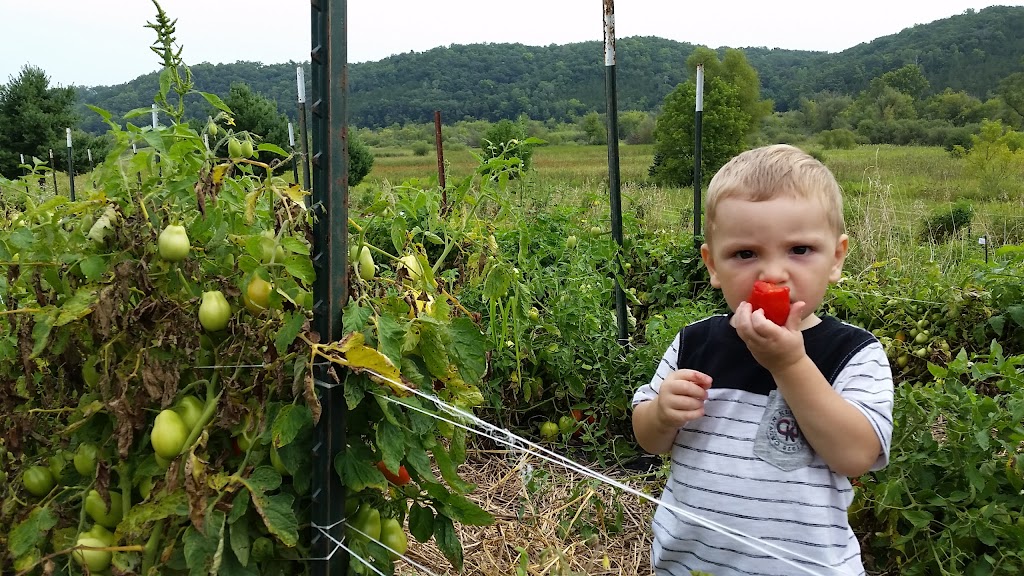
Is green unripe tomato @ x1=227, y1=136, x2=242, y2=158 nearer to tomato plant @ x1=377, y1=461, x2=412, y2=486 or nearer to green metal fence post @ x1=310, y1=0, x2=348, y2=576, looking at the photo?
green metal fence post @ x1=310, y1=0, x2=348, y2=576

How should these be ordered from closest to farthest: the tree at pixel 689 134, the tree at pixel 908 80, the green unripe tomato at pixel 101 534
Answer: the green unripe tomato at pixel 101 534 < the tree at pixel 689 134 < the tree at pixel 908 80

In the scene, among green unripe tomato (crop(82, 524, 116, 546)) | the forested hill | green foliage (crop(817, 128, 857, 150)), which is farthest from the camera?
green foliage (crop(817, 128, 857, 150))

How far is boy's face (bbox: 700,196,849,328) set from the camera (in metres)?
1.00

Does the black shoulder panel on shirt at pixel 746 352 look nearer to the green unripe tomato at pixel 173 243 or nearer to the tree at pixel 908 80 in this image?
the green unripe tomato at pixel 173 243

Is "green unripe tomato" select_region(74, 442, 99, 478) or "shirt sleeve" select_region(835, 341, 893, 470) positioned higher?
"shirt sleeve" select_region(835, 341, 893, 470)

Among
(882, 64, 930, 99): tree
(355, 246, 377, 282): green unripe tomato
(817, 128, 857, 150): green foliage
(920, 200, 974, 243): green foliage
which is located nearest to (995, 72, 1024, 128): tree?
(882, 64, 930, 99): tree

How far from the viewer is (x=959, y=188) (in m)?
18.0

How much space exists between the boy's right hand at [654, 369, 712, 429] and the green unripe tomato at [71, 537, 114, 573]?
0.89 meters

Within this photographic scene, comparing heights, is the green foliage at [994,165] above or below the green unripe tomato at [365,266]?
above

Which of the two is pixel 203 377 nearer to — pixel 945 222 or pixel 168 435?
pixel 168 435

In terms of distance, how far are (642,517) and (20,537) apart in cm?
175

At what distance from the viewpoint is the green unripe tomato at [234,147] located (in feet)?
3.89

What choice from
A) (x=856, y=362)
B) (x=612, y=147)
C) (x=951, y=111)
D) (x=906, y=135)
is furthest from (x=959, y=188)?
(x=951, y=111)

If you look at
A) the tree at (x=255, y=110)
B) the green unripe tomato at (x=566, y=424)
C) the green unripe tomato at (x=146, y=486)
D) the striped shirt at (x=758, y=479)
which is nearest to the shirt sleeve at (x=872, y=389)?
the striped shirt at (x=758, y=479)
